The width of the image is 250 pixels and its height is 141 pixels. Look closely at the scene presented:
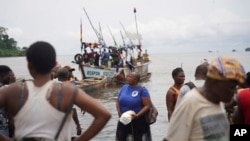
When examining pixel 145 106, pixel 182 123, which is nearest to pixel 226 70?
pixel 182 123

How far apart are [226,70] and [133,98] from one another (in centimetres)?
346

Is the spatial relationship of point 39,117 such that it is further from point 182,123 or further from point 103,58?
point 103,58

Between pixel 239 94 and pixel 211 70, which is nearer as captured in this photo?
pixel 211 70

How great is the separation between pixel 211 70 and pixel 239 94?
1.33m

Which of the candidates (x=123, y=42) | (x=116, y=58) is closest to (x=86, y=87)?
(x=116, y=58)

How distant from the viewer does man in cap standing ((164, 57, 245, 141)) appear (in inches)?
97.6

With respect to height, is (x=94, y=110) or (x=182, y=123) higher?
(x=94, y=110)

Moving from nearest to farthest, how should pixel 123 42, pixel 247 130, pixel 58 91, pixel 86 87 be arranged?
pixel 58 91, pixel 247 130, pixel 86 87, pixel 123 42

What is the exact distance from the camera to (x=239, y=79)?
248 centimetres

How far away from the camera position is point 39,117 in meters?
2.30

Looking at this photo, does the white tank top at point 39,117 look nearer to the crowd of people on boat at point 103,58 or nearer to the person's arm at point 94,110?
the person's arm at point 94,110

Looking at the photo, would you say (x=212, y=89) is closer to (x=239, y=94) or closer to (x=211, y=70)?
(x=211, y=70)

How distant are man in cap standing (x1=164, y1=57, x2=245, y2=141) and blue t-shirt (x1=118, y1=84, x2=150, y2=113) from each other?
3266mm

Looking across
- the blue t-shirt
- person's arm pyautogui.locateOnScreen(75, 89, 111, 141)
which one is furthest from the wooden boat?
person's arm pyautogui.locateOnScreen(75, 89, 111, 141)
